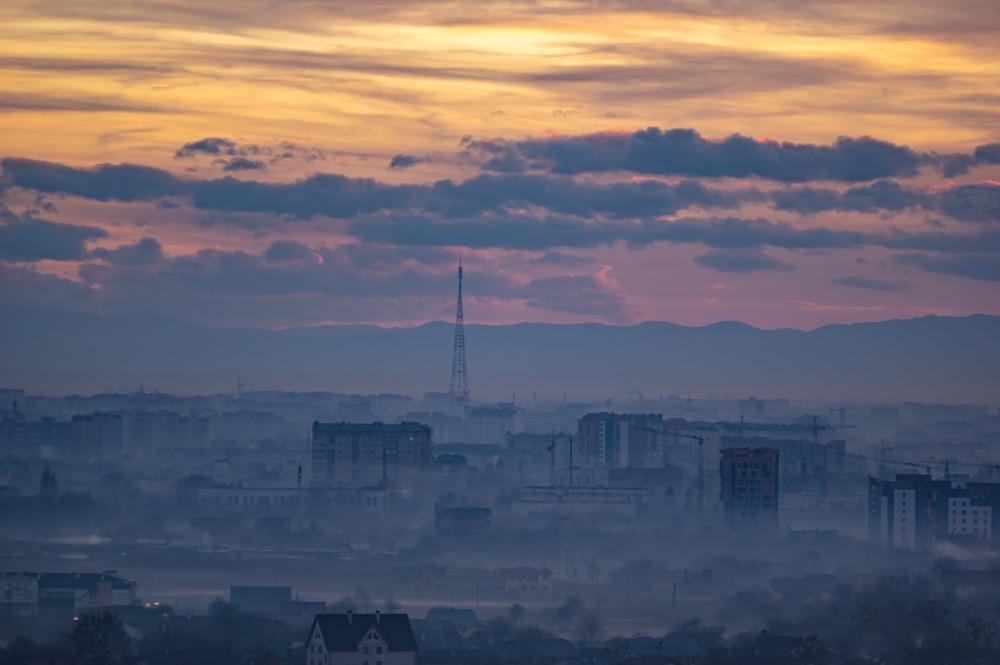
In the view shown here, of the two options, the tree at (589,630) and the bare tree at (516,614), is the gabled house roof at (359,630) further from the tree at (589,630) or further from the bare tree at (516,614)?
the bare tree at (516,614)

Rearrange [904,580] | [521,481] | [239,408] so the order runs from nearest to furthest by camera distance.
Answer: [904,580] → [521,481] → [239,408]

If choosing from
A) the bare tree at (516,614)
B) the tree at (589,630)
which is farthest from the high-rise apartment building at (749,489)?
the tree at (589,630)

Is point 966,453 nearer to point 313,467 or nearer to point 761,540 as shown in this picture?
point 313,467

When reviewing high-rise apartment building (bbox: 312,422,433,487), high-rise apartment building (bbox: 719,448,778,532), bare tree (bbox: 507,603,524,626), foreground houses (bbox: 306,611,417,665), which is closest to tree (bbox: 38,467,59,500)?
high-rise apartment building (bbox: 312,422,433,487)

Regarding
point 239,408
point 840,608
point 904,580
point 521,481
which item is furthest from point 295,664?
point 239,408

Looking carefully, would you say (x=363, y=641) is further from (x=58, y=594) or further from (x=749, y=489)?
(x=749, y=489)

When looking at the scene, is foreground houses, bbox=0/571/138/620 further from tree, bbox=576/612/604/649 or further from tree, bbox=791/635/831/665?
tree, bbox=791/635/831/665

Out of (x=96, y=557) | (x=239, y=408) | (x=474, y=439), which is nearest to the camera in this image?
(x=96, y=557)
